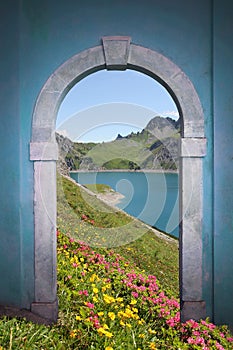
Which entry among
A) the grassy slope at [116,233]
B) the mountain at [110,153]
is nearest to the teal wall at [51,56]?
the grassy slope at [116,233]

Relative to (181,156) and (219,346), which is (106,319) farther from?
→ (181,156)

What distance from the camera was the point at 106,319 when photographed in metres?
3.32

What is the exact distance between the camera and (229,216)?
11.3 feet

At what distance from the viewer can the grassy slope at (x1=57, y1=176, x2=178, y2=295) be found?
22.5ft

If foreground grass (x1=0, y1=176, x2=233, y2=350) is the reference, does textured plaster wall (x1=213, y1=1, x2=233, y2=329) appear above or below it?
above

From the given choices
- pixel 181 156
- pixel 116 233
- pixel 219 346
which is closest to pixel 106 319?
pixel 219 346

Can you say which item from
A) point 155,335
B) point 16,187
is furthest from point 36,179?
point 155,335

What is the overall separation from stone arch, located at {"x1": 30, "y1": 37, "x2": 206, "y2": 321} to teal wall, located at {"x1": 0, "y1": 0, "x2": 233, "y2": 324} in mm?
74

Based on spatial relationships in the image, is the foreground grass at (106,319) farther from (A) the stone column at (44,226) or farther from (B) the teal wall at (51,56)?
(B) the teal wall at (51,56)

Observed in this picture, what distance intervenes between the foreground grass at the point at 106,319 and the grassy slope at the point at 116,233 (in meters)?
0.98

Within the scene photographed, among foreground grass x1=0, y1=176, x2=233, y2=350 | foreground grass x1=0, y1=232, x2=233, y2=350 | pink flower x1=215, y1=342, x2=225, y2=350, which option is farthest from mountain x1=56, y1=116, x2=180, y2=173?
pink flower x1=215, y1=342, x2=225, y2=350

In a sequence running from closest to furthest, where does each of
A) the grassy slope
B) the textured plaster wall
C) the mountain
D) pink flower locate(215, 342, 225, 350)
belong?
1. pink flower locate(215, 342, 225, 350)
2. the textured plaster wall
3. the grassy slope
4. the mountain

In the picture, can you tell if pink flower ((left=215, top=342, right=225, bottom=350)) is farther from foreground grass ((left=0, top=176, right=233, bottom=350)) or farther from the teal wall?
the teal wall

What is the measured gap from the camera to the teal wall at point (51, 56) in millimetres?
3471
